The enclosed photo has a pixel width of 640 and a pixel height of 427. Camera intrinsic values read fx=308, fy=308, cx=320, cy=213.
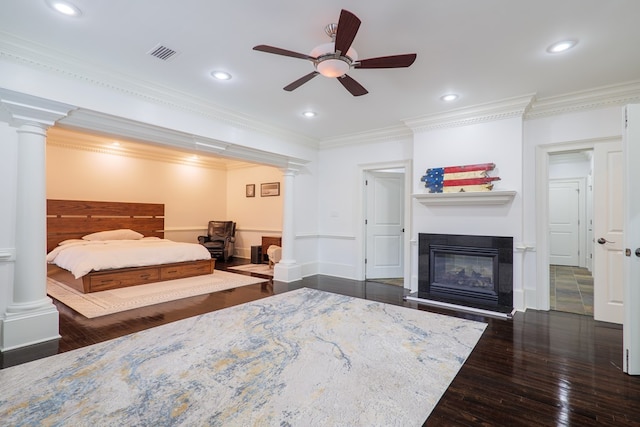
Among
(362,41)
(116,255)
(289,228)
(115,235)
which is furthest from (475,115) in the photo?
(115,235)

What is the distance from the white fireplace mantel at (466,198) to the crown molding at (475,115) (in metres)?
1.00

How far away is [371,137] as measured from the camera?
17.6ft

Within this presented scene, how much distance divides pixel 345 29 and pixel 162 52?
71.9 inches

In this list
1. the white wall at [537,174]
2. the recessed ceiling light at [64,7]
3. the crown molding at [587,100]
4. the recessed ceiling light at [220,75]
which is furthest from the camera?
the white wall at [537,174]

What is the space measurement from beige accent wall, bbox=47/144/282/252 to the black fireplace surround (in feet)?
14.0

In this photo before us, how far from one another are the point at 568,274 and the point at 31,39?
872cm

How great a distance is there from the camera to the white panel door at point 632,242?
7.51ft

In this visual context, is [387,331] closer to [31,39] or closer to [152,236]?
[31,39]

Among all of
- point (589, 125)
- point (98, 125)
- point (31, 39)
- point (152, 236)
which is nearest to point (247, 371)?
point (98, 125)

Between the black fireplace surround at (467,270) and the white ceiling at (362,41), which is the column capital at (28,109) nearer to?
the white ceiling at (362,41)

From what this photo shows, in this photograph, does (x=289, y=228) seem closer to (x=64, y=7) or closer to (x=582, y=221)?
(x=64, y=7)

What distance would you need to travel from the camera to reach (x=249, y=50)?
2730 mm

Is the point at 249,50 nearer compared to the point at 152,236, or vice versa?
the point at 249,50

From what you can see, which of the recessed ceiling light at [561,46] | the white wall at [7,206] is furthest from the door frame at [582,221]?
the white wall at [7,206]
